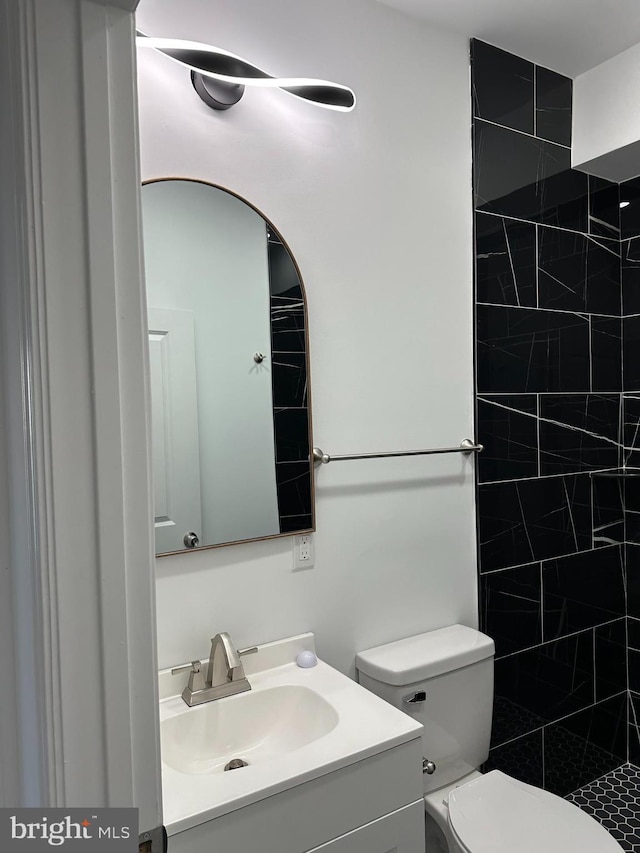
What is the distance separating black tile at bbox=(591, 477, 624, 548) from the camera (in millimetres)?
2299

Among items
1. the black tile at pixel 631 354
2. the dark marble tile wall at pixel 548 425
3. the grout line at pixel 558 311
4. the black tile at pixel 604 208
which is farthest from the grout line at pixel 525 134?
the black tile at pixel 631 354

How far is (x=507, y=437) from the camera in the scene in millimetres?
2029

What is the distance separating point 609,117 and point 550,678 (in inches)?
75.9

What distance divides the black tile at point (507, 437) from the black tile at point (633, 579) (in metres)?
0.60

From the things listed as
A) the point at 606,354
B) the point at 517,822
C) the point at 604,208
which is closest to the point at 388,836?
the point at 517,822

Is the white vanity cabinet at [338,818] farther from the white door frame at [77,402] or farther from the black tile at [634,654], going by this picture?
the black tile at [634,654]

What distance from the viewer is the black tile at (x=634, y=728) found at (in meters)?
2.34

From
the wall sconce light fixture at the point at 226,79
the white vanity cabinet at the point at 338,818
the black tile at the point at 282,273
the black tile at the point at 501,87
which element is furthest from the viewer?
the black tile at the point at 501,87

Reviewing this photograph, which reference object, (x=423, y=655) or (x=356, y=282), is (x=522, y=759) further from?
(x=356, y=282)

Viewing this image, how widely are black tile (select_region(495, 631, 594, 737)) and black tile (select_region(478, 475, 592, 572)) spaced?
0.32m

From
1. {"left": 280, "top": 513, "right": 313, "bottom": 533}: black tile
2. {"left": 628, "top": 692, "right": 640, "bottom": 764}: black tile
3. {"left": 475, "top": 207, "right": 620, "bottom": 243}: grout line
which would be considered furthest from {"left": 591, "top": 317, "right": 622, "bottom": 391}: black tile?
{"left": 280, "top": 513, "right": 313, "bottom": 533}: black tile

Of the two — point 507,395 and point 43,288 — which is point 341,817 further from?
point 507,395

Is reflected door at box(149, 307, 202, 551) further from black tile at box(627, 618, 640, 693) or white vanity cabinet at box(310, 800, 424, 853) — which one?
black tile at box(627, 618, 640, 693)

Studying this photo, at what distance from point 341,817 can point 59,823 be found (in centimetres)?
73
